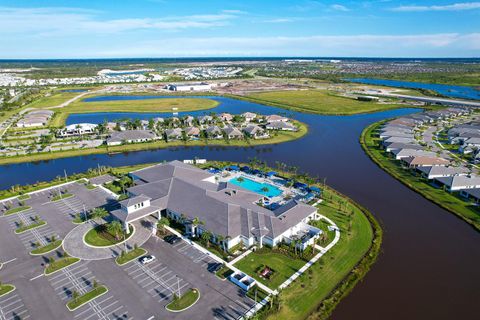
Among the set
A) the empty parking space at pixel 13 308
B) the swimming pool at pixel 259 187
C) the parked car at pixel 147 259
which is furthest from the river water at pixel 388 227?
the empty parking space at pixel 13 308

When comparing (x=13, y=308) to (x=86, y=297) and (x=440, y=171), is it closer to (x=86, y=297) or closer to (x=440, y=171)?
(x=86, y=297)

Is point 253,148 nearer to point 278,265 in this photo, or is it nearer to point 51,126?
point 278,265

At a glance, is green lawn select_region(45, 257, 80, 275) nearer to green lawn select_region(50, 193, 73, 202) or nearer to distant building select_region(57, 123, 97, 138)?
green lawn select_region(50, 193, 73, 202)

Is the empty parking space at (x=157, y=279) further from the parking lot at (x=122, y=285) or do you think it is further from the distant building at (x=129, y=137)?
the distant building at (x=129, y=137)

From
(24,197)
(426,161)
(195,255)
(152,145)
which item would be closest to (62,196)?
(24,197)

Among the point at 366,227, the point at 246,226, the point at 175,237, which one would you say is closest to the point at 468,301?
the point at 366,227

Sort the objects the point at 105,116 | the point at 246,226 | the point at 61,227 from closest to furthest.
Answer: the point at 246,226 → the point at 61,227 → the point at 105,116
